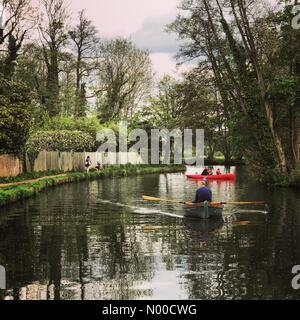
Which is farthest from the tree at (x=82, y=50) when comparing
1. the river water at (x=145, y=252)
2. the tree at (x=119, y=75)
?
the river water at (x=145, y=252)

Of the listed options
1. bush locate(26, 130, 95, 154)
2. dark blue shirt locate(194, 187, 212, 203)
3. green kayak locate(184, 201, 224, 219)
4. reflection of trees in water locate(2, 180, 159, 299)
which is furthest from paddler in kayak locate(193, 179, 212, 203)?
bush locate(26, 130, 95, 154)

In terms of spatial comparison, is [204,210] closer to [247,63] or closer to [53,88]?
[247,63]

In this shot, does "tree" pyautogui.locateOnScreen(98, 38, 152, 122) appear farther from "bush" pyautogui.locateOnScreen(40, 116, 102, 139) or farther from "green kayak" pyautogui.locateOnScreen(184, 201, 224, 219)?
"green kayak" pyautogui.locateOnScreen(184, 201, 224, 219)

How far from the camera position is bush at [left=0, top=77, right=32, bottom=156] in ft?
113

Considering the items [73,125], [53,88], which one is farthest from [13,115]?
[53,88]

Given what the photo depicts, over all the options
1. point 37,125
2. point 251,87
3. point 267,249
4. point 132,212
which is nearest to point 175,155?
point 37,125

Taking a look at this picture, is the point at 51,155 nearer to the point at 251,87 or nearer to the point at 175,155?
the point at 251,87

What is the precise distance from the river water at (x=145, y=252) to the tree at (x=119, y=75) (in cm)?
4302

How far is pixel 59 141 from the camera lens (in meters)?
52.8

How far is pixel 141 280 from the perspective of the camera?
40.4 feet

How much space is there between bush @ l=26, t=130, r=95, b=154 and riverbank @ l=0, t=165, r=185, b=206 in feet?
11.3

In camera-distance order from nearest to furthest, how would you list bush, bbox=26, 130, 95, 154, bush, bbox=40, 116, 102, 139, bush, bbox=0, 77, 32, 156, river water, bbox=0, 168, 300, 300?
river water, bbox=0, 168, 300, 300 < bush, bbox=0, 77, 32, 156 < bush, bbox=26, 130, 95, 154 < bush, bbox=40, 116, 102, 139

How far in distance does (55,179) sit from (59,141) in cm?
1259

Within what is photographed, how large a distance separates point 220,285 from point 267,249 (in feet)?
14.9
